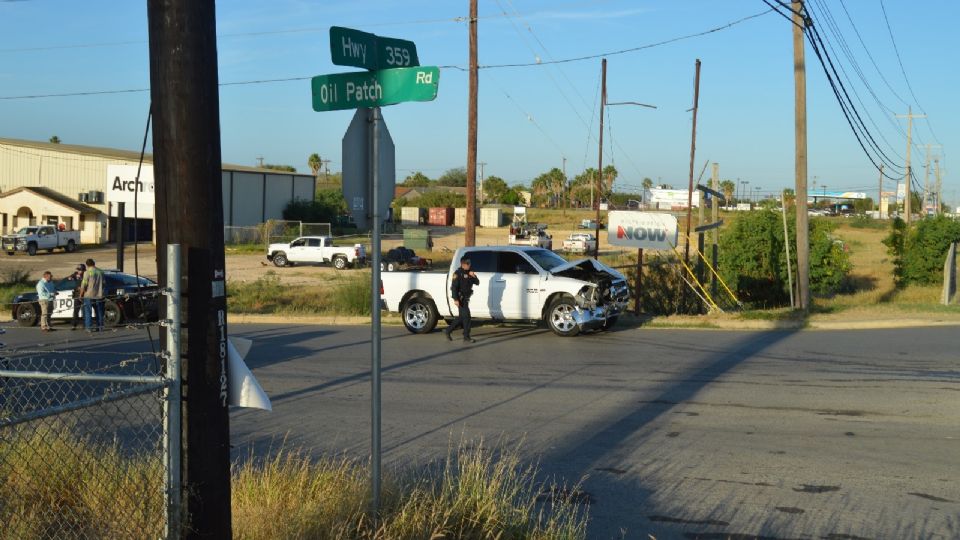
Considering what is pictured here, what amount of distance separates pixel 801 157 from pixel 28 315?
19.6 metres

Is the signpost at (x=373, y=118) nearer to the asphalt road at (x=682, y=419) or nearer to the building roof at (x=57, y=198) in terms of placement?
the asphalt road at (x=682, y=419)

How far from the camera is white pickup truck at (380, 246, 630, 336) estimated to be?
19703mm

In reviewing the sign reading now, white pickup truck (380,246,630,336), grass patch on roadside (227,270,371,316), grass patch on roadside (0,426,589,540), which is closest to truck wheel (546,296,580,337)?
A: white pickup truck (380,246,630,336)

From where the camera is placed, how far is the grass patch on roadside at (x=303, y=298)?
25.5m

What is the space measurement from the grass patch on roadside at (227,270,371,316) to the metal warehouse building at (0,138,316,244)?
28.3 meters

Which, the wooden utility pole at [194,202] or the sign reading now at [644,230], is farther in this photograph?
the sign reading now at [644,230]

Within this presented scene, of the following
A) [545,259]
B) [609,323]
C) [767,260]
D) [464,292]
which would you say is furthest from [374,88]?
[767,260]

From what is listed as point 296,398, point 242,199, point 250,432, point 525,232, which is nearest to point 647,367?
point 296,398

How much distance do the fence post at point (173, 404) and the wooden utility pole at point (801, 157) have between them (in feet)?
72.5

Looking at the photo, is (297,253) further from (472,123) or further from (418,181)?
(418,181)

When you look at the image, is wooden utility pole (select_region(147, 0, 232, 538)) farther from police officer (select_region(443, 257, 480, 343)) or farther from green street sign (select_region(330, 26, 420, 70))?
police officer (select_region(443, 257, 480, 343))

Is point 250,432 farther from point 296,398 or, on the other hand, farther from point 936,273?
point 936,273

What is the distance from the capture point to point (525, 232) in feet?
229

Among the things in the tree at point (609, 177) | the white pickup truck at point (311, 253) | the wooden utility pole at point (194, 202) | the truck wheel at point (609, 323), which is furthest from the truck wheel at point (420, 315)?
the tree at point (609, 177)
